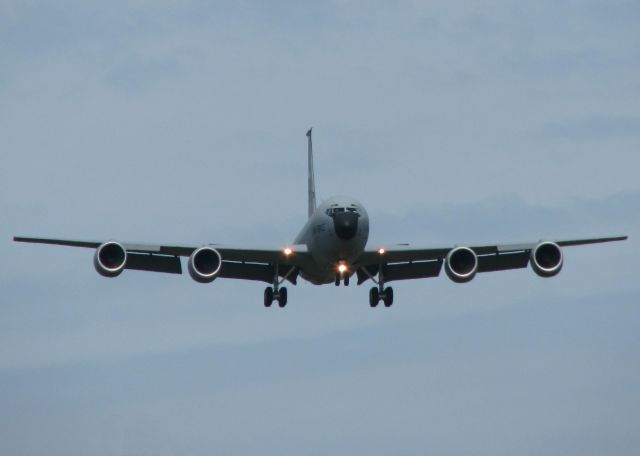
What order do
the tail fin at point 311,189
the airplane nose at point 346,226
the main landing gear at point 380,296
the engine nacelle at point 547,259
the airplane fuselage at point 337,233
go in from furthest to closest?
the tail fin at point 311,189
the main landing gear at point 380,296
the engine nacelle at point 547,259
the airplane fuselage at point 337,233
the airplane nose at point 346,226

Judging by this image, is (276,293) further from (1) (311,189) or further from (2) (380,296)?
(1) (311,189)

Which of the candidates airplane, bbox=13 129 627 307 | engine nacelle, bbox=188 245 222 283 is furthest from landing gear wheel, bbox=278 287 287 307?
engine nacelle, bbox=188 245 222 283

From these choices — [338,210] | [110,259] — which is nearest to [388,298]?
[338,210]

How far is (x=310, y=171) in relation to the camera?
7044 centimetres

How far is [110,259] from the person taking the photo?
51188 millimetres

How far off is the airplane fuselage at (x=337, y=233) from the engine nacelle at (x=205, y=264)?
4.07m

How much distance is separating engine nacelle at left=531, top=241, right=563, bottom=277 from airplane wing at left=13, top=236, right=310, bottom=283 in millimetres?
A: 9391

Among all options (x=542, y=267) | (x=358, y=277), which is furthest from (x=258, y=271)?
(x=542, y=267)

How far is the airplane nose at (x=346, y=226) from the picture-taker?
5041 centimetres

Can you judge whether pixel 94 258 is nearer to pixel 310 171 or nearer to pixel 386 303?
pixel 386 303

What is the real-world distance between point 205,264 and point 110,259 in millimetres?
3748

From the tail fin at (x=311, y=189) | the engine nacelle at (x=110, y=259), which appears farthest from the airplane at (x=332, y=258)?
the tail fin at (x=311, y=189)

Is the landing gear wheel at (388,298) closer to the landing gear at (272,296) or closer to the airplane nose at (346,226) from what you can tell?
the landing gear at (272,296)

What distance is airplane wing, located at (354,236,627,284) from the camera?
54094 millimetres
